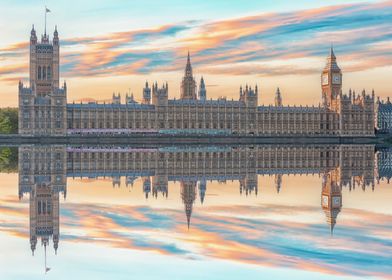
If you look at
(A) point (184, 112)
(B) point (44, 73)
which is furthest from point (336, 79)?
(B) point (44, 73)

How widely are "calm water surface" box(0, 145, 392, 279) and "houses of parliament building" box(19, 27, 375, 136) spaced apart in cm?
8679

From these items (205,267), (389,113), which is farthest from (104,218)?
(389,113)

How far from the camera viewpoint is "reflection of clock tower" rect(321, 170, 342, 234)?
20.1 meters

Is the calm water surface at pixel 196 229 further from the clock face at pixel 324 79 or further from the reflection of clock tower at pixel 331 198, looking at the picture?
the clock face at pixel 324 79

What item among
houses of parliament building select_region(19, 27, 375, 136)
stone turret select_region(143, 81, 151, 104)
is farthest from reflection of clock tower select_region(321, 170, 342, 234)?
stone turret select_region(143, 81, 151, 104)

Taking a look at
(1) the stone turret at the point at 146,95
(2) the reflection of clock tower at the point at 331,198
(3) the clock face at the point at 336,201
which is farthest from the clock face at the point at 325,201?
(1) the stone turret at the point at 146,95

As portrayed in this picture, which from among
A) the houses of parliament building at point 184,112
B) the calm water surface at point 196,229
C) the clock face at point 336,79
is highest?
the clock face at point 336,79

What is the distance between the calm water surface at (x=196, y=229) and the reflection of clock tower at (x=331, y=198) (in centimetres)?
5

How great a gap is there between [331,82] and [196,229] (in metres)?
128

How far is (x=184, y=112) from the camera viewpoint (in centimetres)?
12556

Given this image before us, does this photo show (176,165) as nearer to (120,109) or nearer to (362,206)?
(362,206)

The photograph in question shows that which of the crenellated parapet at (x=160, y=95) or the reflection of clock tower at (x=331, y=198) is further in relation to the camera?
the crenellated parapet at (x=160, y=95)

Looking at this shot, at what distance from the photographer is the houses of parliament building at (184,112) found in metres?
117

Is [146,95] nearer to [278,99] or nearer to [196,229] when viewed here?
[278,99]
